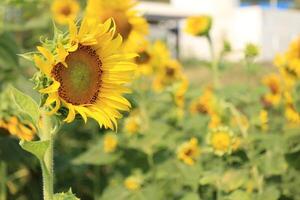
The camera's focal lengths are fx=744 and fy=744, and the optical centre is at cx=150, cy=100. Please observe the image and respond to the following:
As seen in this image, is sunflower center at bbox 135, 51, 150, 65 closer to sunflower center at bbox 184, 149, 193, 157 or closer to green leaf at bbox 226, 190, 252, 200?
sunflower center at bbox 184, 149, 193, 157

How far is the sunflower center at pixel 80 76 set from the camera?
116 cm

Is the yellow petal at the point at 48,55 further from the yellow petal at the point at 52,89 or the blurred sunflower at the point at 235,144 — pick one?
the blurred sunflower at the point at 235,144

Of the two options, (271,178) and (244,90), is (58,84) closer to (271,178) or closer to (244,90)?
(271,178)

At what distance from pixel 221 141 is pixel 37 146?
2.02 feet

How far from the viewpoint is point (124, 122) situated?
84.0 inches

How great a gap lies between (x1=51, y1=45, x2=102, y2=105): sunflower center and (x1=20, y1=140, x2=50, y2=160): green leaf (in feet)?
0.26

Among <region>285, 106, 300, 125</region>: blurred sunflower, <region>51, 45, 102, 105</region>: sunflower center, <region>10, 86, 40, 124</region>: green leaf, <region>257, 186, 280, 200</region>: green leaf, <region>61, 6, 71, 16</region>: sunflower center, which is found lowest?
<region>285, 106, 300, 125</region>: blurred sunflower

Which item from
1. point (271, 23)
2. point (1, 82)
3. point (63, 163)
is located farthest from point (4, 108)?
point (271, 23)

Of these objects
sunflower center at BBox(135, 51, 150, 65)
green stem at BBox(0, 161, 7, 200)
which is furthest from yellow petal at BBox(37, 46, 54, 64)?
sunflower center at BBox(135, 51, 150, 65)

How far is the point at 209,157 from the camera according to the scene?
2078 mm

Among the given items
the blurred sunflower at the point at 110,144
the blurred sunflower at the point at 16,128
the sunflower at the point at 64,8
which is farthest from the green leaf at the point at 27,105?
the sunflower at the point at 64,8

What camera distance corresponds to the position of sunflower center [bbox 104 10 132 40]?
235 centimetres

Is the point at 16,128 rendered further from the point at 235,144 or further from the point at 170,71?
the point at 170,71

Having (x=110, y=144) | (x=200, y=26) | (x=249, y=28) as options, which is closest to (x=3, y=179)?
(x=110, y=144)
